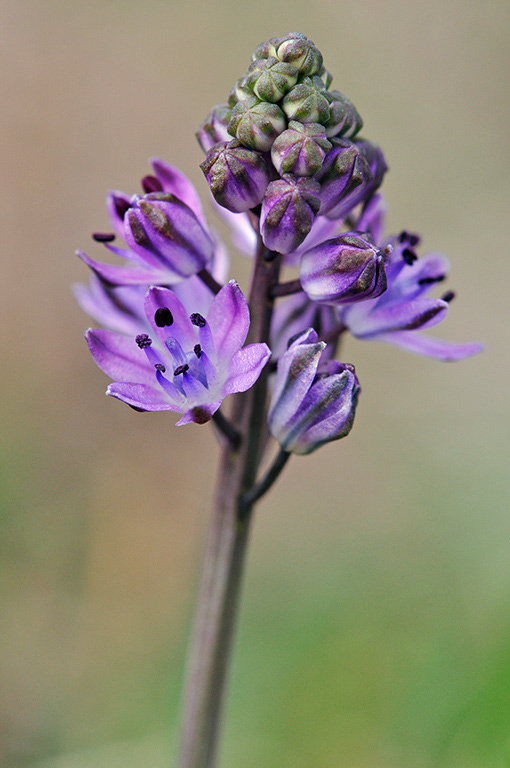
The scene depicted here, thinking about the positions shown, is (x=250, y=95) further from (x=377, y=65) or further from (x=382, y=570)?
(x=377, y=65)

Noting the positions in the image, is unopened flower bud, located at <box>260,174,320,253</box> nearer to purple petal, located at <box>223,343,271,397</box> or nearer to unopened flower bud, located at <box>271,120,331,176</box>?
unopened flower bud, located at <box>271,120,331,176</box>

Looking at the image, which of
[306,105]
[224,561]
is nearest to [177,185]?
[306,105]

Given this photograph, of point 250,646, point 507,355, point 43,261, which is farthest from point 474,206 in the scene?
point 250,646

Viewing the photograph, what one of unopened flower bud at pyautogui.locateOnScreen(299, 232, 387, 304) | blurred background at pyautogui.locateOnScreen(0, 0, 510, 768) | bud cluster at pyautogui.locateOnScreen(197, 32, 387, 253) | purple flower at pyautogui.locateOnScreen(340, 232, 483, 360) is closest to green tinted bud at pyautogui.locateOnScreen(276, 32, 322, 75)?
bud cluster at pyautogui.locateOnScreen(197, 32, 387, 253)

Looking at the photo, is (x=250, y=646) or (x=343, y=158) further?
(x=250, y=646)

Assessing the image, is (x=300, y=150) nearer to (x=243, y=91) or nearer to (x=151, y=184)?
(x=243, y=91)
